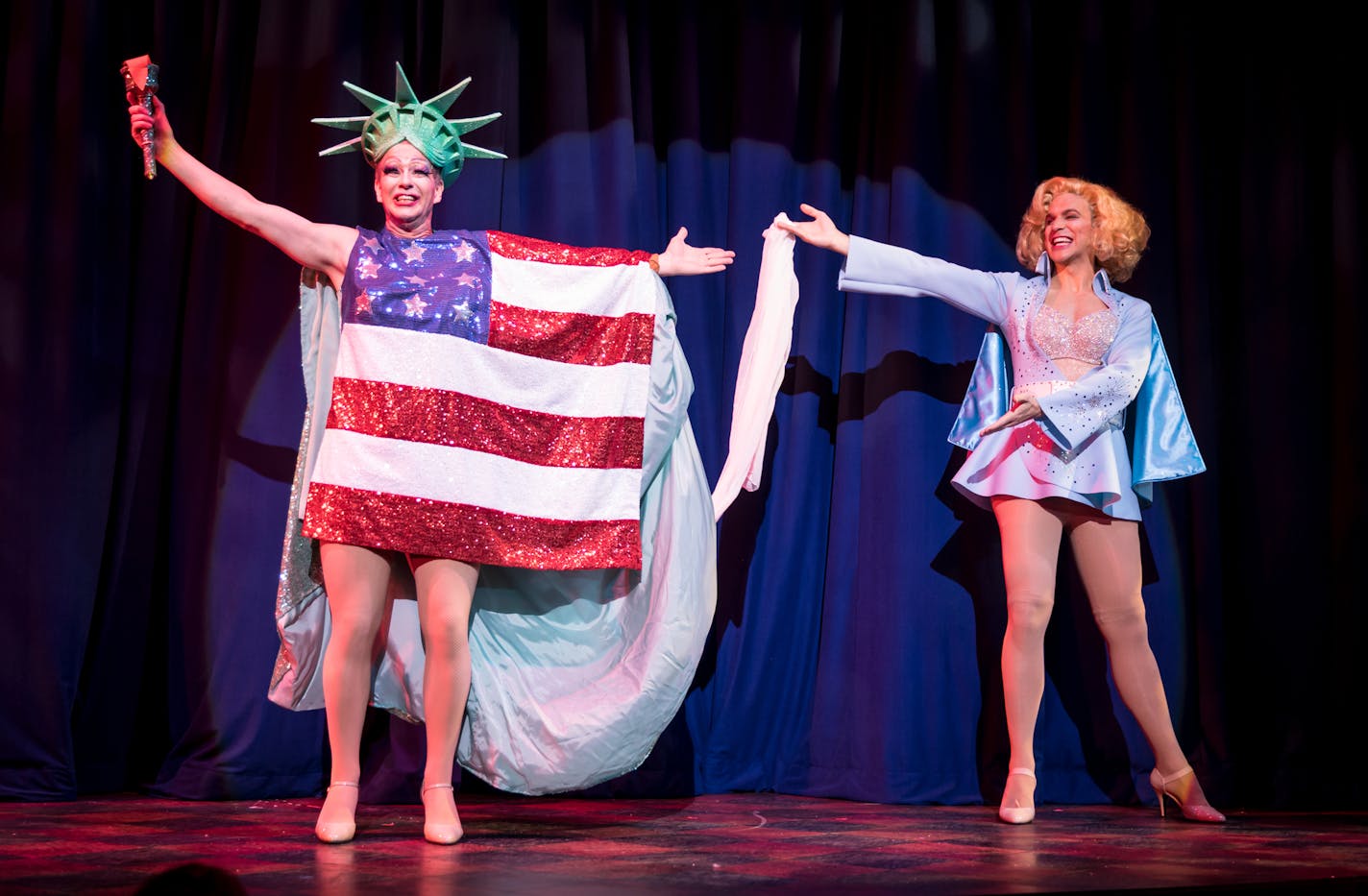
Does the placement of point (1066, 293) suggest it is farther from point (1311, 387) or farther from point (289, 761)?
point (289, 761)

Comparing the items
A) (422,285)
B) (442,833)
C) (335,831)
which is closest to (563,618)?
(442,833)

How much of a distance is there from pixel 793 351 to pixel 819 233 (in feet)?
2.12

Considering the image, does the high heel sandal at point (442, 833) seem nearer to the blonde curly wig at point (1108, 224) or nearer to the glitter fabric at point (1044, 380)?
the glitter fabric at point (1044, 380)

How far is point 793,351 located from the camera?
4254 millimetres

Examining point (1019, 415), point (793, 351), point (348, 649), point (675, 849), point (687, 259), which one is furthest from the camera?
point (793, 351)

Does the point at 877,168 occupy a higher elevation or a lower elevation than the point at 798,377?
higher

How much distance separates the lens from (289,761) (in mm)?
3656

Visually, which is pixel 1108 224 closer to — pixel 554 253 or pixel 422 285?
pixel 554 253

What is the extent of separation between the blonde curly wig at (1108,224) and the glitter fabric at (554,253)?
134 centimetres

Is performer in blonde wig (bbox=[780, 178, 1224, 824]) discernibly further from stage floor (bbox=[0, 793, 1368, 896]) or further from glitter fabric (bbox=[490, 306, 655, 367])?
glitter fabric (bbox=[490, 306, 655, 367])

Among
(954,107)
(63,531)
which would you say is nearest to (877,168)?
(954,107)

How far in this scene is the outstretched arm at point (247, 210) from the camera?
2.99 metres

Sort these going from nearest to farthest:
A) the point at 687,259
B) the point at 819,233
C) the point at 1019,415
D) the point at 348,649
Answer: the point at 348,649 → the point at 687,259 → the point at 1019,415 → the point at 819,233

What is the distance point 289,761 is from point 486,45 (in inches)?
88.0
